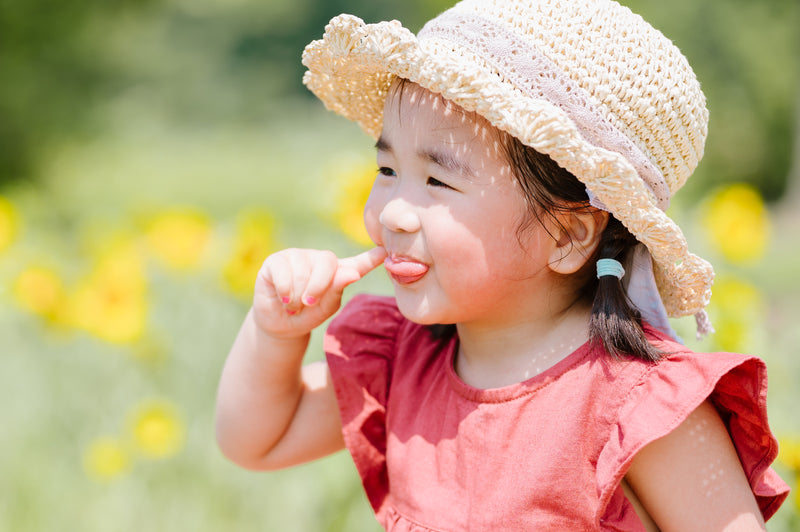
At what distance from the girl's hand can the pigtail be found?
358 millimetres

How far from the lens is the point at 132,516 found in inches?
105

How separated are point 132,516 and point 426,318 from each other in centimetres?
169

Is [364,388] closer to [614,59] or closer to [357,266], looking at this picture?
[357,266]

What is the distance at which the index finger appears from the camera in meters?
1.47

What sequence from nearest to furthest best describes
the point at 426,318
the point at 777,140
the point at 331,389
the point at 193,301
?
the point at 426,318 → the point at 331,389 → the point at 193,301 → the point at 777,140

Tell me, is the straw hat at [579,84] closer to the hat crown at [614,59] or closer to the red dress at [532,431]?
the hat crown at [614,59]

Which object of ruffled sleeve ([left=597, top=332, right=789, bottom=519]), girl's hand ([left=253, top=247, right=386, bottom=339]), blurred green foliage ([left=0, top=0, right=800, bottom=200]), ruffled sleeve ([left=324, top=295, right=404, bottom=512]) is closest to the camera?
ruffled sleeve ([left=597, top=332, right=789, bottom=519])

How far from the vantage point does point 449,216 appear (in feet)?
4.32

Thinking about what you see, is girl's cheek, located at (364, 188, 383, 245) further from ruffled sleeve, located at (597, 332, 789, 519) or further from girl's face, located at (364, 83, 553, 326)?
ruffled sleeve, located at (597, 332, 789, 519)

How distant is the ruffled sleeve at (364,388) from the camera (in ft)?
5.24

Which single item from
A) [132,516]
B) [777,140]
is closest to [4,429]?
[132,516]

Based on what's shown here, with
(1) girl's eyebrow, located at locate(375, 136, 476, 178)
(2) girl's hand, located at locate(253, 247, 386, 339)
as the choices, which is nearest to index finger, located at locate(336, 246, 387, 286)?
(2) girl's hand, located at locate(253, 247, 386, 339)

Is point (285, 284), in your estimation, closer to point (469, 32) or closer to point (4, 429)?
point (469, 32)

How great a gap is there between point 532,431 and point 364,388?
0.38 m
